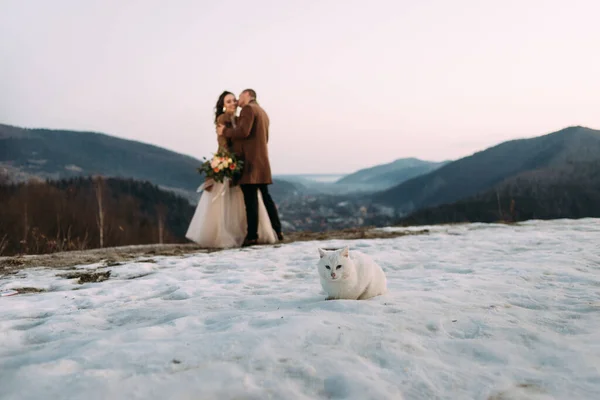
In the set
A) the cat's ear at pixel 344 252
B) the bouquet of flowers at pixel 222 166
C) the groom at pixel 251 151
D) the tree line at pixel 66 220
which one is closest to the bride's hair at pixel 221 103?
the groom at pixel 251 151

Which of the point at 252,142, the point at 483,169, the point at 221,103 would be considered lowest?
the point at 252,142

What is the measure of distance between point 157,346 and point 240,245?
5.89 meters

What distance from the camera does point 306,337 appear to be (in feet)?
8.46

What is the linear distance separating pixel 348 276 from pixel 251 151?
511 cm

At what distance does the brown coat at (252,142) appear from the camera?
7988 millimetres

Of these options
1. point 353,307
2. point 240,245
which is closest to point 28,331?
point 353,307

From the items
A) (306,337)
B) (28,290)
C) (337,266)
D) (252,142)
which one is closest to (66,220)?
(252,142)

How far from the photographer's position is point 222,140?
27.7ft

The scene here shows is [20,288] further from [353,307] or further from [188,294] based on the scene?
[353,307]

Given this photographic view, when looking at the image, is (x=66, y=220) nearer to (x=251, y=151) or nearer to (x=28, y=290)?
(x=251, y=151)

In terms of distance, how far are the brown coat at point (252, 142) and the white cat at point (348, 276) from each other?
15.1ft

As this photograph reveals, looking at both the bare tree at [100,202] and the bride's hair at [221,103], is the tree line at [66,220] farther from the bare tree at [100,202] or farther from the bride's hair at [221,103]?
the bride's hair at [221,103]

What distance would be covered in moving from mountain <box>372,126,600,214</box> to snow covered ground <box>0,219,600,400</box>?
154 meters

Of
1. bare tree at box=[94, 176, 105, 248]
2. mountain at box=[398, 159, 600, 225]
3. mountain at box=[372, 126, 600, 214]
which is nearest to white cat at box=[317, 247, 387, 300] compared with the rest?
bare tree at box=[94, 176, 105, 248]
